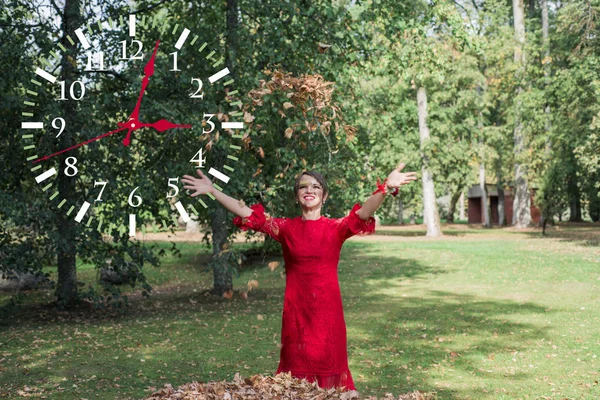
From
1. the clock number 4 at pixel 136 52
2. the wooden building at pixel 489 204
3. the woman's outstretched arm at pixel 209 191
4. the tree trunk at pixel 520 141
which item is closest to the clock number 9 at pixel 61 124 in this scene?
the clock number 4 at pixel 136 52

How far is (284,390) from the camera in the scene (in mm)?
3820

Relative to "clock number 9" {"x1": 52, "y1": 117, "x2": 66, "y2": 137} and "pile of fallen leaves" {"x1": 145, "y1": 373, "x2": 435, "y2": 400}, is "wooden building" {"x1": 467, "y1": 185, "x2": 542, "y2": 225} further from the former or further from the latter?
"pile of fallen leaves" {"x1": 145, "y1": 373, "x2": 435, "y2": 400}

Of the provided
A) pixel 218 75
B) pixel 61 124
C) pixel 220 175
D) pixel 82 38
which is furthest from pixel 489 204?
pixel 61 124

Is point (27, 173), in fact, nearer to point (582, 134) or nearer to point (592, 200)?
point (582, 134)

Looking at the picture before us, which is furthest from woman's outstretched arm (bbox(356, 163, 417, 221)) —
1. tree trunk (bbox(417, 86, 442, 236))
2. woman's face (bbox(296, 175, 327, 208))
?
tree trunk (bbox(417, 86, 442, 236))

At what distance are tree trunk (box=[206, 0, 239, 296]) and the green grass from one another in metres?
0.49

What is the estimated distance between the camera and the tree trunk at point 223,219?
1207cm

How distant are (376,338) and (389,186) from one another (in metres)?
6.62

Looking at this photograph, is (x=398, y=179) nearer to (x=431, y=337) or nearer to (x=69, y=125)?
(x=431, y=337)

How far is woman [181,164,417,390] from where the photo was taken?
4730mm

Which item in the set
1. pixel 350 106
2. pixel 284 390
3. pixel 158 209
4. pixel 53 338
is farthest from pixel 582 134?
pixel 284 390

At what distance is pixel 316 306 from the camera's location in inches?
187

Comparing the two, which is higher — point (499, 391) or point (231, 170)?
point (231, 170)

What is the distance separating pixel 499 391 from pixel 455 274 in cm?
1209
